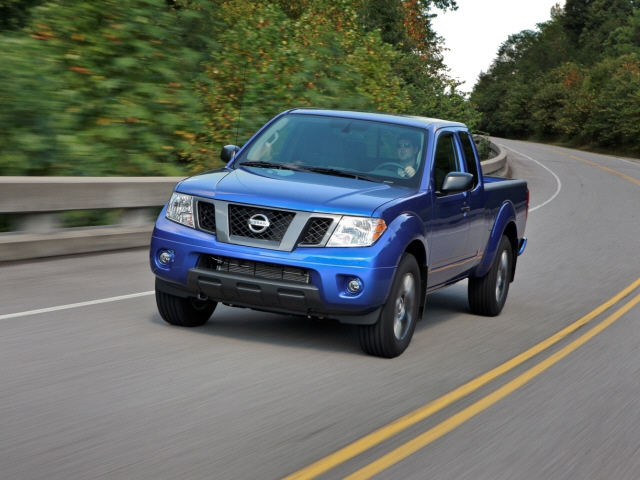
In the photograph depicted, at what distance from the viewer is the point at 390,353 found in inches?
304

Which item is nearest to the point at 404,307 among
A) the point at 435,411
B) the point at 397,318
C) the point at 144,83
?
the point at 397,318

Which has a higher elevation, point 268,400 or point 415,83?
point 268,400

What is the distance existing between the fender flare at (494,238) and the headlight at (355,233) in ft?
9.33

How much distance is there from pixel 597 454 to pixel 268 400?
1.89 m

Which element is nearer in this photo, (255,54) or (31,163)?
(31,163)

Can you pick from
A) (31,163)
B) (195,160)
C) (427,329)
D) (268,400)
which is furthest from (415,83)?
(268,400)

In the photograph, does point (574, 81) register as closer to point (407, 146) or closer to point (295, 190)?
point (407, 146)

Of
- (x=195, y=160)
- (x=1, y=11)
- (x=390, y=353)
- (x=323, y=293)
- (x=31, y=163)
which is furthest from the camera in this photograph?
(x=1, y=11)

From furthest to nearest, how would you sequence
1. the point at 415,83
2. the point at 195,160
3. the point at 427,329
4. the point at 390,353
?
the point at 415,83
the point at 195,160
the point at 427,329
the point at 390,353

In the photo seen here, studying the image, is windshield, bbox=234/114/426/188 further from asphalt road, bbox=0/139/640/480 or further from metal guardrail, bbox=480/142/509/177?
metal guardrail, bbox=480/142/509/177

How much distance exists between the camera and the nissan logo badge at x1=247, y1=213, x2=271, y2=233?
7297 millimetres

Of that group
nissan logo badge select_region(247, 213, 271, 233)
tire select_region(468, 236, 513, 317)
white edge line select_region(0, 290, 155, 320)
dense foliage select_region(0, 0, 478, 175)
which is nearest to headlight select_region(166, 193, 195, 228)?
nissan logo badge select_region(247, 213, 271, 233)

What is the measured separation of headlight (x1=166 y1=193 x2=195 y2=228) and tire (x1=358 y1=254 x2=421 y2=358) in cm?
147

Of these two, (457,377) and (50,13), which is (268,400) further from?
(50,13)
